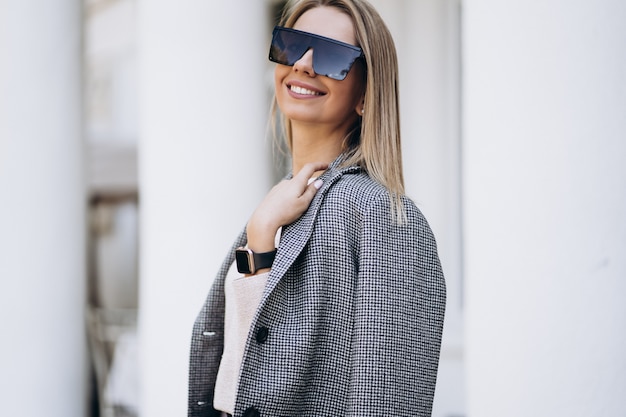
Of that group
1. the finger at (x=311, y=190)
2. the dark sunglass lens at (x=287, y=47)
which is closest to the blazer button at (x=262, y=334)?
the finger at (x=311, y=190)

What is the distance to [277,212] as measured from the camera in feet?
6.11

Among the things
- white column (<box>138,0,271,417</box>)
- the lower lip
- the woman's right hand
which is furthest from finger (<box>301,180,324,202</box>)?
white column (<box>138,0,271,417</box>)

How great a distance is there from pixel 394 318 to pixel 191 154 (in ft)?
7.76

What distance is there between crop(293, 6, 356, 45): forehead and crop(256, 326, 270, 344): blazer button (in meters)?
0.73

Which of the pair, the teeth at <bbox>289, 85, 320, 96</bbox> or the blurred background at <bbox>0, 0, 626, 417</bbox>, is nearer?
the teeth at <bbox>289, 85, 320, 96</bbox>

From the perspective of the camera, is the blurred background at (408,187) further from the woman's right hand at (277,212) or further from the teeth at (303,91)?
the woman's right hand at (277,212)

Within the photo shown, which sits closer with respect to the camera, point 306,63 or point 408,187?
point 306,63

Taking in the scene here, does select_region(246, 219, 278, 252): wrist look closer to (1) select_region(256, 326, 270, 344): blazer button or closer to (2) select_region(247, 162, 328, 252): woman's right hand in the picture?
(2) select_region(247, 162, 328, 252): woman's right hand

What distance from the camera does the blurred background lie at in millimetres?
2328
